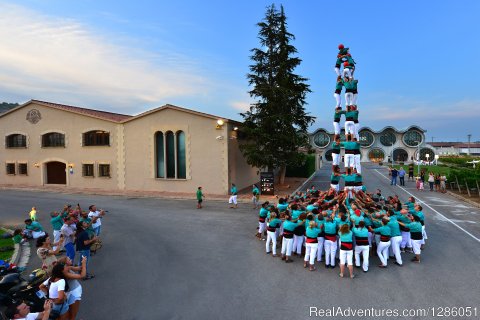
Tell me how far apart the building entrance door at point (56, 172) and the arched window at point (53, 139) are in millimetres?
1933

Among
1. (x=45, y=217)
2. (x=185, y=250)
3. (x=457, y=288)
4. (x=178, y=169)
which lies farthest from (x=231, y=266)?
(x=178, y=169)

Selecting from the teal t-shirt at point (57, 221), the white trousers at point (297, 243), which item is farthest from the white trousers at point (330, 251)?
the teal t-shirt at point (57, 221)

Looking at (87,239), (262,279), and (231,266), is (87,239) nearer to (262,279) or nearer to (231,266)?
(231,266)

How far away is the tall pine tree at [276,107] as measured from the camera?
80.8 feet

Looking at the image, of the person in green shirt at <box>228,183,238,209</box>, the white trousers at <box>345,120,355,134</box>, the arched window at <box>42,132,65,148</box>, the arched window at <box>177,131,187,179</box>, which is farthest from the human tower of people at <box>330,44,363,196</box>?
the arched window at <box>42,132,65,148</box>

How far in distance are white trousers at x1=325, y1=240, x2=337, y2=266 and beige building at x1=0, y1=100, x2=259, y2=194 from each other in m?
15.2

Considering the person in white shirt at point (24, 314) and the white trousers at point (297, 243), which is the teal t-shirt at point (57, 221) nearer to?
the person in white shirt at point (24, 314)

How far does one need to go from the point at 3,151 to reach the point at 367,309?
125 ft

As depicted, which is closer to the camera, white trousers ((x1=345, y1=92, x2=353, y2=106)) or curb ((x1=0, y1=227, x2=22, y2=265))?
curb ((x1=0, y1=227, x2=22, y2=265))

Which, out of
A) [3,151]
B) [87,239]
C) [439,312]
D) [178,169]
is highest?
[3,151]

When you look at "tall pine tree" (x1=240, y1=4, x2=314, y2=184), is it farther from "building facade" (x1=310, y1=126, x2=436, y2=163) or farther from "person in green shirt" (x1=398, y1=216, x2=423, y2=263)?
"building facade" (x1=310, y1=126, x2=436, y2=163)

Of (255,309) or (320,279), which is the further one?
(320,279)

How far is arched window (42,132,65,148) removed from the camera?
30.1 m

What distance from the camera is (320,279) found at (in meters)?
8.57
